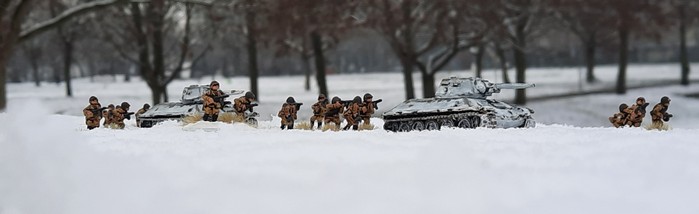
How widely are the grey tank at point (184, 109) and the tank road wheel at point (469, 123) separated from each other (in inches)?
137

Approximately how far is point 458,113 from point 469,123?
225mm

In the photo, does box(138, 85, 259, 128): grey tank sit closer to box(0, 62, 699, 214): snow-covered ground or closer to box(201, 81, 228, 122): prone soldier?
box(201, 81, 228, 122): prone soldier

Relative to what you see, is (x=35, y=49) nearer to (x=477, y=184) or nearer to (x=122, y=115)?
(x=122, y=115)

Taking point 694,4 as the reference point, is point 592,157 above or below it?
below

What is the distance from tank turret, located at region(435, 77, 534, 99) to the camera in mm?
12648

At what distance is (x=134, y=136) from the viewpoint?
10406 mm

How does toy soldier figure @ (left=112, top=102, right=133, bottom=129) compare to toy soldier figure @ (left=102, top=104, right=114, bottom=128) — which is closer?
toy soldier figure @ (left=112, top=102, right=133, bottom=129)

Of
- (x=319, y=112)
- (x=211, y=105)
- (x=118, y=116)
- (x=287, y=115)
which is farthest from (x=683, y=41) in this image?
(x=118, y=116)

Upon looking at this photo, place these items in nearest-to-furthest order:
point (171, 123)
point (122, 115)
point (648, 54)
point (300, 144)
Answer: point (300, 144), point (171, 123), point (122, 115), point (648, 54)

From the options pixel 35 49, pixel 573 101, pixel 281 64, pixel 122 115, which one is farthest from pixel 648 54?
pixel 122 115

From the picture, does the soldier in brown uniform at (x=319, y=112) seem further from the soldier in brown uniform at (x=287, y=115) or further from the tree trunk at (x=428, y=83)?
the tree trunk at (x=428, y=83)

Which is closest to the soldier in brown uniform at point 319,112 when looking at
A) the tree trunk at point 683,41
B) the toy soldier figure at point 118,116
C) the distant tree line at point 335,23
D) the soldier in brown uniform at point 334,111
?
the soldier in brown uniform at point 334,111

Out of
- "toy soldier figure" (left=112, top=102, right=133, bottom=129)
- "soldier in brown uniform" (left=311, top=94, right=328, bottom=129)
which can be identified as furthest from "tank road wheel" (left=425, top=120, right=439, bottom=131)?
"toy soldier figure" (left=112, top=102, right=133, bottom=129)

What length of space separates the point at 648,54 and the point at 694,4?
42.2 metres
